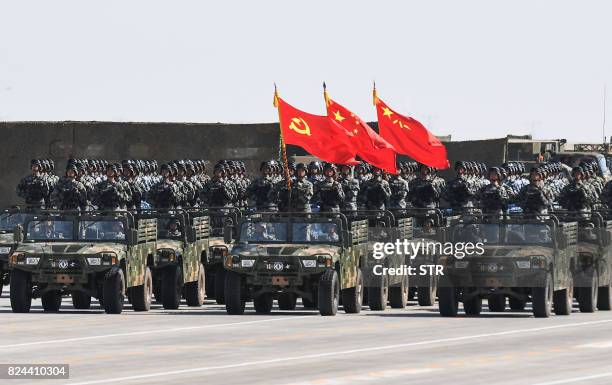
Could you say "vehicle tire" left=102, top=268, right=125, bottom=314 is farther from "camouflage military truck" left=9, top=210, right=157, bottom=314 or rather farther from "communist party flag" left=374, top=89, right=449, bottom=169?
"communist party flag" left=374, top=89, right=449, bottom=169

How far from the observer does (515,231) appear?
1218 inches

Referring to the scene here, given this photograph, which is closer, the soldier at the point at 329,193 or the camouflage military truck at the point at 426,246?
the camouflage military truck at the point at 426,246

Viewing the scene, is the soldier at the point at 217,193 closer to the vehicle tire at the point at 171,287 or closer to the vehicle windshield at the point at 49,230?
the vehicle tire at the point at 171,287

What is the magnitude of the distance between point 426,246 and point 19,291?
674 cm

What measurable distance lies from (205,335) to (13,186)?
89.5 ft

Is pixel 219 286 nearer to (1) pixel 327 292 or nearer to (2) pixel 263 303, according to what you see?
(2) pixel 263 303

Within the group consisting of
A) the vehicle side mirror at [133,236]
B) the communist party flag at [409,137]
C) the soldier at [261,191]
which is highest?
the communist party flag at [409,137]

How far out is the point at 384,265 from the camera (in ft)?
107

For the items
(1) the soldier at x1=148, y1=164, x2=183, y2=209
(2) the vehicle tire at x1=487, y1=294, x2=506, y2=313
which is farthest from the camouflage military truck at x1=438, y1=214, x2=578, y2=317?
(1) the soldier at x1=148, y1=164, x2=183, y2=209

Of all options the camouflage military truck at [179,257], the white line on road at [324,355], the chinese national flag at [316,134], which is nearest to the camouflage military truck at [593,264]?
the white line on road at [324,355]

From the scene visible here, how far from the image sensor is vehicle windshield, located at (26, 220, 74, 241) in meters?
32.0

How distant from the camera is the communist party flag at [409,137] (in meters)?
42.2

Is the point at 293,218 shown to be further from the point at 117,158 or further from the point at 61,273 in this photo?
the point at 117,158

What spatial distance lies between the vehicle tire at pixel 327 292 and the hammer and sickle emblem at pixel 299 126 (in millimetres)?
7225
